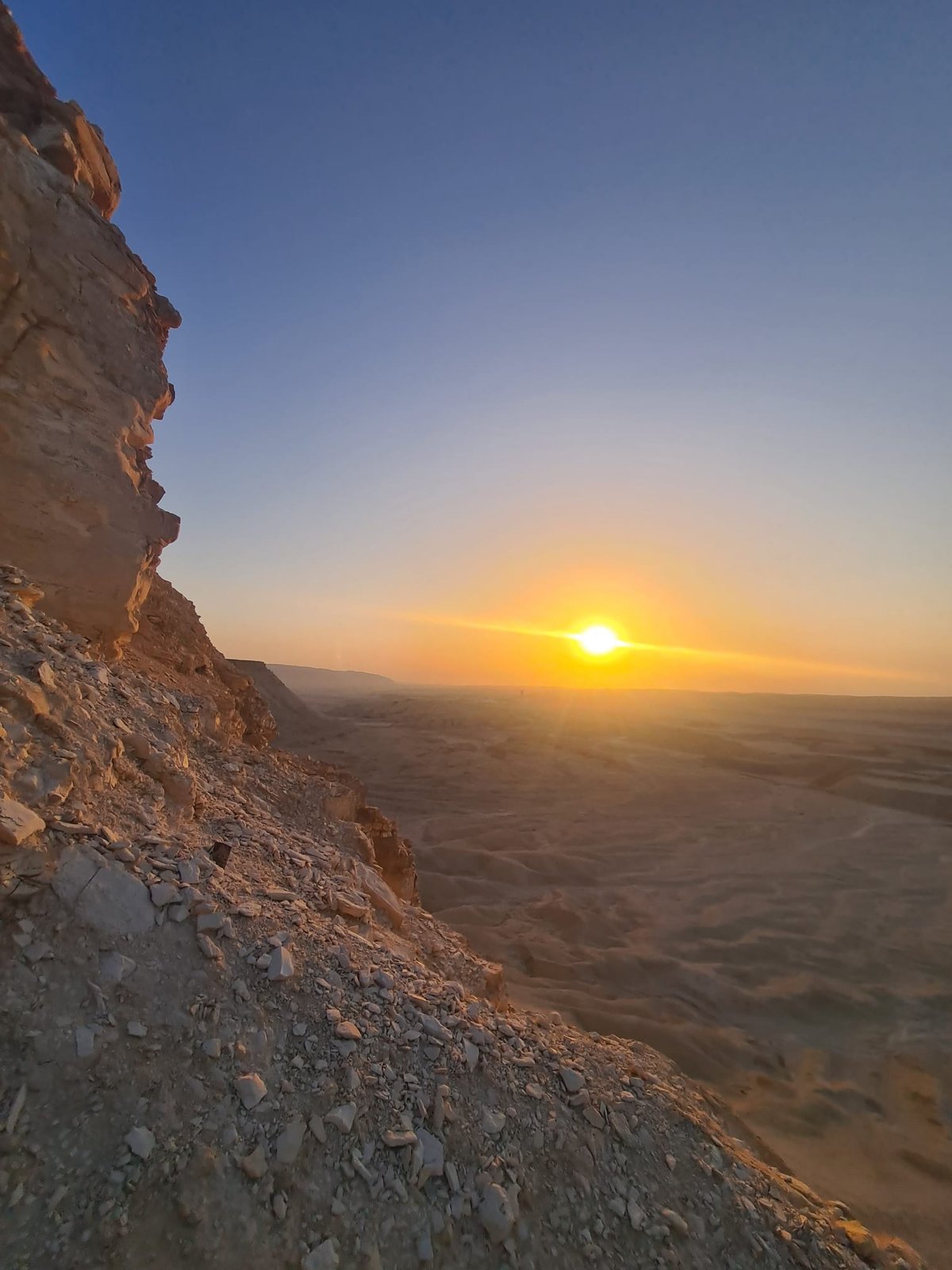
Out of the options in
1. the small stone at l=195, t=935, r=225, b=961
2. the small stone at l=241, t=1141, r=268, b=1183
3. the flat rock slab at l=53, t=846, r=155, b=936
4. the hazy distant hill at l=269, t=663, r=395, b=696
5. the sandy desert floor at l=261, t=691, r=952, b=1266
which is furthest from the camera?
the hazy distant hill at l=269, t=663, r=395, b=696

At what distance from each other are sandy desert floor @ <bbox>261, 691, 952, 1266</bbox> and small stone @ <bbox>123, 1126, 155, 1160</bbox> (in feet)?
15.8

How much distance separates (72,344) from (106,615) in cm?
220

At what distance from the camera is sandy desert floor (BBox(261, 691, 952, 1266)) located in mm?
5621

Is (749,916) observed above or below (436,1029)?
below

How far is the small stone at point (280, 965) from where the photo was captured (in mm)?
2875

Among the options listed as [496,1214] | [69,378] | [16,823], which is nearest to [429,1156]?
[496,1214]

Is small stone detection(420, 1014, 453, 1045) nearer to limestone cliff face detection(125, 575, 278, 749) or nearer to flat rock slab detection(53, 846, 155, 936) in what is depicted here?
flat rock slab detection(53, 846, 155, 936)

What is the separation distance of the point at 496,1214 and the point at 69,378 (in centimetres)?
603

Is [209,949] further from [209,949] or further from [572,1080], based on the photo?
[572,1080]

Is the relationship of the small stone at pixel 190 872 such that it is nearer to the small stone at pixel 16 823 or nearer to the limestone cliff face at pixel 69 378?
the small stone at pixel 16 823

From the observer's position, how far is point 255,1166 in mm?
2248

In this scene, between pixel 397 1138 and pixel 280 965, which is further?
pixel 280 965

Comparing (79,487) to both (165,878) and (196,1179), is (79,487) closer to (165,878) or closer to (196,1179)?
(165,878)

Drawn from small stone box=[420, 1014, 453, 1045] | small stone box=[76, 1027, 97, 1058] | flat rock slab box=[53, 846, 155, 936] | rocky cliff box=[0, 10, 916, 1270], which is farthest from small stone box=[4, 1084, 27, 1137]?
small stone box=[420, 1014, 453, 1045]
